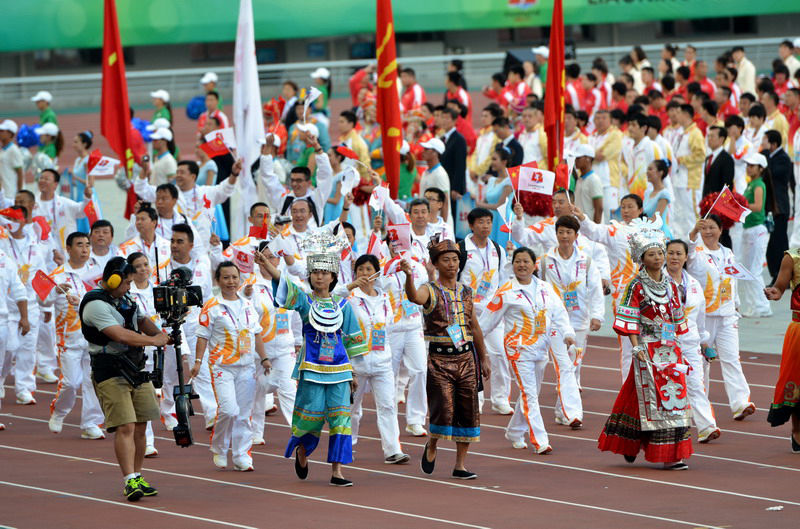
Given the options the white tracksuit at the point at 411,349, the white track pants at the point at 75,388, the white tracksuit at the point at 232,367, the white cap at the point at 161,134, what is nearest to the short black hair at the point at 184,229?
the white track pants at the point at 75,388

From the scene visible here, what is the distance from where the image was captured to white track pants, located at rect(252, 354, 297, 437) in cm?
1088

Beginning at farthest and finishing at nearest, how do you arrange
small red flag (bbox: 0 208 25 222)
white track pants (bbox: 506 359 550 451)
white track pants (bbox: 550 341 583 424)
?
small red flag (bbox: 0 208 25 222)
white track pants (bbox: 550 341 583 424)
white track pants (bbox: 506 359 550 451)

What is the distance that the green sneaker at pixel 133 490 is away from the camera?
8.98 meters

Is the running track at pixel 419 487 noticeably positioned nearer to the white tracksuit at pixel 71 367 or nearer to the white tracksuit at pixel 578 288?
the white tracksuit at pixel 71 367

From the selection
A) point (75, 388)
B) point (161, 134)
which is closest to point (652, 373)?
point (75, 388)

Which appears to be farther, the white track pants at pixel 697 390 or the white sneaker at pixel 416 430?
the white sneaker at pixel 416 430

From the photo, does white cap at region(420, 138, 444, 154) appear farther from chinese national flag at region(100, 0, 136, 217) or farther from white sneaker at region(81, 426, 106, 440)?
white sneaker at region(81, 426, 106, 440)

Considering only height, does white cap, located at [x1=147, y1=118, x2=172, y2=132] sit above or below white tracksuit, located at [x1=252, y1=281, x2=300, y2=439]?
above

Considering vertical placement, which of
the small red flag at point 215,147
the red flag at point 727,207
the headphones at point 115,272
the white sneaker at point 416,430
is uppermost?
the small red flag at point 215,147

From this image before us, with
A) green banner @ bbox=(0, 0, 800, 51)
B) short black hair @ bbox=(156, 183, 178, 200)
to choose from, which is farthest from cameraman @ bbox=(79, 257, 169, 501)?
green banner @ bbox=(0, 0, 800, 51)

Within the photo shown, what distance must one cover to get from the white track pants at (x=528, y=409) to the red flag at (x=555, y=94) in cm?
339

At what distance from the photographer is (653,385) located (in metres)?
9.88

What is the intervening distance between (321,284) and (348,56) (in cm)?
2547

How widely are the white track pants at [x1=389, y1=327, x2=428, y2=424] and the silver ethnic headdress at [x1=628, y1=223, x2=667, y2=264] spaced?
1847 millimetres
